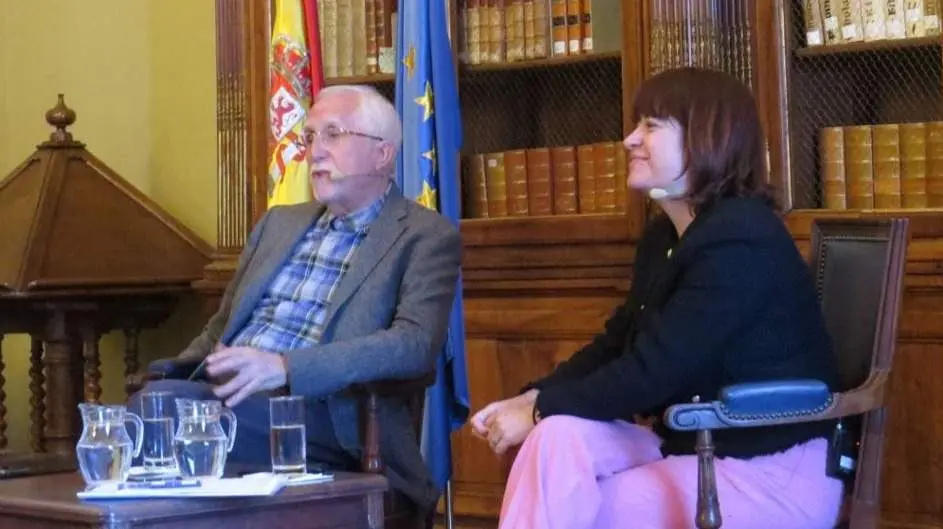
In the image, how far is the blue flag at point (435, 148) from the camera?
11.4 ft

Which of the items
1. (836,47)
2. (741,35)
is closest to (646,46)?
(741,35)

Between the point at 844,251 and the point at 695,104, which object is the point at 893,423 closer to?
the point at 844,251

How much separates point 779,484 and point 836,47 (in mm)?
1431

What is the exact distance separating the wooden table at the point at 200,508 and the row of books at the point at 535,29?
166 centimetres

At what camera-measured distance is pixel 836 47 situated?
3.45m

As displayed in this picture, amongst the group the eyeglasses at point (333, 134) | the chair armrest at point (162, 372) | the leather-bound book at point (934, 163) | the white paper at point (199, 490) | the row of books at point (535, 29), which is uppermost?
the row of books at point (535, 29)

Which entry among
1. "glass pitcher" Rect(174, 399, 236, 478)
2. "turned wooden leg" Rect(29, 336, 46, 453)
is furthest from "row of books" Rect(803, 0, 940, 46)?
"turned wooden leg" Rect(29, 336, 46, 453)

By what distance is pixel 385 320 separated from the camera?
9.71 feet

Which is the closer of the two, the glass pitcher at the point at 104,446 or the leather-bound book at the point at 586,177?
the glass pitcher at the point at 104,446

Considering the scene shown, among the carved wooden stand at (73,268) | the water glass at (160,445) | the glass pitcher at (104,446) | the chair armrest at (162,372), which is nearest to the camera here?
the glass pitcher at (104,446)

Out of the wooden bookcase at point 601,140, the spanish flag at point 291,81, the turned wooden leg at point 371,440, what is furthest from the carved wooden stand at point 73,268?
the turned wooden leg at point 371,440

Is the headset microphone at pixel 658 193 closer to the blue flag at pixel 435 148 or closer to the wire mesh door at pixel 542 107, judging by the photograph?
the blue flag at pixel 435 148

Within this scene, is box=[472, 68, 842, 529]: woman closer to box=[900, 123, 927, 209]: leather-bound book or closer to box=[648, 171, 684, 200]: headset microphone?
box=[648, 171, 684, 200]: headset microphone

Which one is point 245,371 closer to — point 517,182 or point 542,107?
point 517,182
